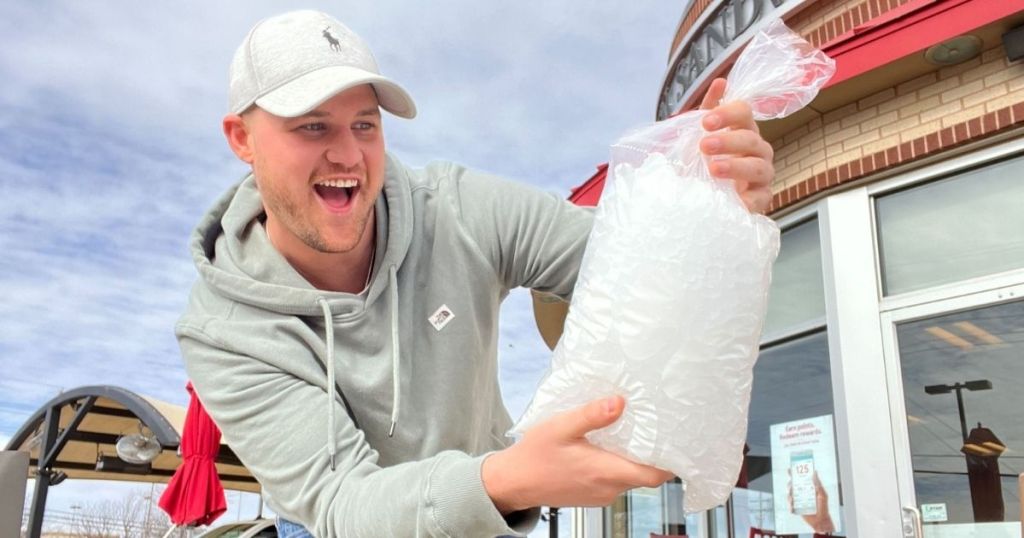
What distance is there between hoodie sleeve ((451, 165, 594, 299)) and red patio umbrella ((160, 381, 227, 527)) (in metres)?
6.07

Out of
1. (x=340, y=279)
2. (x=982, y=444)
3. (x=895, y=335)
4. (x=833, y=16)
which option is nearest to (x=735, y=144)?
(x=340, y=279)

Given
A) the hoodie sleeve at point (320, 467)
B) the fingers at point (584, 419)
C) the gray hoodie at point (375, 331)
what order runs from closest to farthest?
the fingers at point (584, 419) → the hoodie sleeve at point (320, 467) → the gray hoodie at point (375, 331)

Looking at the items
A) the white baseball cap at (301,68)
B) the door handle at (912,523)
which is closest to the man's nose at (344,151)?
the white baseball cap at (301,68)

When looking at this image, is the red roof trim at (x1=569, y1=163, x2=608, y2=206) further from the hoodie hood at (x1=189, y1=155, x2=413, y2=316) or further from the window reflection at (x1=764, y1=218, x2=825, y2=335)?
the hoodie hood at (x1=189, y1=155, x2=413, y2=316)

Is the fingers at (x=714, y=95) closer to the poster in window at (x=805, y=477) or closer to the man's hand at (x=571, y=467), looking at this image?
the man's hand at (x=571, y=467)

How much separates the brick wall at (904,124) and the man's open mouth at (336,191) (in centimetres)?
453

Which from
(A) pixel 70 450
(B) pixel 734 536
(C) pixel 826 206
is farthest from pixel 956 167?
(A) pixel 70 450

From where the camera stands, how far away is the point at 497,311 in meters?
2.23

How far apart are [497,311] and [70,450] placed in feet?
40.9

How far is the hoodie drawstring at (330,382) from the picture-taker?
167 centimetres

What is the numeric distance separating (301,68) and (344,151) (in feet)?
0.70

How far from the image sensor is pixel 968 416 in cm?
498

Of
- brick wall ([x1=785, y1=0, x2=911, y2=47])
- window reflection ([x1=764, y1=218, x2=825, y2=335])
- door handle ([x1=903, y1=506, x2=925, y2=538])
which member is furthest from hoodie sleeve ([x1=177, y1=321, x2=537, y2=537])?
brick wall ([x1=785, y1=0, x2=911, y2=47])

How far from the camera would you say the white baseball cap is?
1789mm
